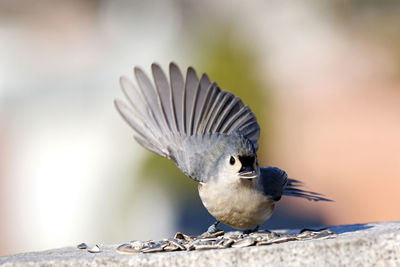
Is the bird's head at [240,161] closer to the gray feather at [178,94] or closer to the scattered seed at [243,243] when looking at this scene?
the scattered seed at [243,243]

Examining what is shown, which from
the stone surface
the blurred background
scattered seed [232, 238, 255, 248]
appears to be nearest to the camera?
the stone surface

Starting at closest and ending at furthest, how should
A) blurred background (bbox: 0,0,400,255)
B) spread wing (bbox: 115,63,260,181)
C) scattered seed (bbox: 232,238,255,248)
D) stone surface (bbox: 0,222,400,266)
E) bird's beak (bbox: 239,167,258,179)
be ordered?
stone surface (bbox: 0,222,400,266)
scattered seed (bbox: 232,238,255,248)
bird's beak (bbox: 239,167,258,179)
spread wing (bbox: 115,63,260,181)
blurred background (bbox: 0,0,400,255)

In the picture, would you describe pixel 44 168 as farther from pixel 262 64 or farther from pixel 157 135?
pixel 157 135

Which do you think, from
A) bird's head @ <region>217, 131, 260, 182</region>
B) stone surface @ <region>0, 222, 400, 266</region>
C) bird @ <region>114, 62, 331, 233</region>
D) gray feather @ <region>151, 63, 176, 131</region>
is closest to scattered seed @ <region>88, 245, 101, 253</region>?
stone surface @ <region>0, 222, 400, 266</region>

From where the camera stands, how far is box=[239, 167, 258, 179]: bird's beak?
2.76m

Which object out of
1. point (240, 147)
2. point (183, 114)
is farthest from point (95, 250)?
point (183, 114)

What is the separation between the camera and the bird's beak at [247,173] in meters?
2.76

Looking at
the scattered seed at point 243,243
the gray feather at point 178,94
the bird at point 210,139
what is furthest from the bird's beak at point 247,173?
the gray feather at point 178,94

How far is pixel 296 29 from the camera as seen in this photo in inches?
384

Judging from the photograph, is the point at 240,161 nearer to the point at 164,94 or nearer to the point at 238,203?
the point at 238,203

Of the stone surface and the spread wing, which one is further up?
the spread wing

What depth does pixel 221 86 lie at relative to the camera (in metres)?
7.29

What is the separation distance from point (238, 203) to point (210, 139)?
45cm

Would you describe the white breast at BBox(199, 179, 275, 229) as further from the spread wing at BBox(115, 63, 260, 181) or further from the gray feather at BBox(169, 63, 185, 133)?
the gray feather at BBox(169, 63, 185, 133)
